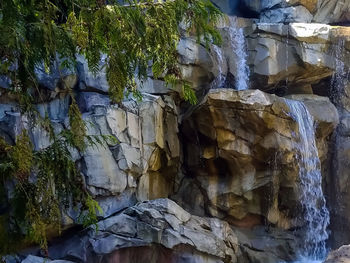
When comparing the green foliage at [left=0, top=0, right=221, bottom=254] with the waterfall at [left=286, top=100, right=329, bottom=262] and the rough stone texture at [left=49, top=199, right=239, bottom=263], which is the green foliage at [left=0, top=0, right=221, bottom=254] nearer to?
the rough stone texture at [left=49, top=199, right=239, bottom=263]

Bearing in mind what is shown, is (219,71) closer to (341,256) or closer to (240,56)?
(240,56)

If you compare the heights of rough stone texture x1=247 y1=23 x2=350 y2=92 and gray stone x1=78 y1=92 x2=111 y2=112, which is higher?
rough stone texture x1=247 y1=23 x2=350 y2=92

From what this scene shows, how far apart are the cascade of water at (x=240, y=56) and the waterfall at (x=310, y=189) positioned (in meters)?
1.63

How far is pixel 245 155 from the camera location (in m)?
9.65

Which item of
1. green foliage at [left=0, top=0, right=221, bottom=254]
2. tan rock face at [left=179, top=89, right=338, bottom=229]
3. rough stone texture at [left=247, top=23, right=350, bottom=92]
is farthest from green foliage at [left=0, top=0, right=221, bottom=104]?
rough stone texture at [left=247, top=23, right=350, bottom=92]

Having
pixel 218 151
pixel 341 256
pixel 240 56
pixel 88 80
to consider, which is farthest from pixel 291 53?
pixel 341 256

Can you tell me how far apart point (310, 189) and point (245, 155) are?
1.89 metres

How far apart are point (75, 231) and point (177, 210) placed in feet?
6.10

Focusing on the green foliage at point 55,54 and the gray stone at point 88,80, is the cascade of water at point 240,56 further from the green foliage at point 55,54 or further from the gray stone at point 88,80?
the green foliage at point 55,54

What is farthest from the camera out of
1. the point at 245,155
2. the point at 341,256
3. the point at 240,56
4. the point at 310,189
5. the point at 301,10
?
the point at 301,10

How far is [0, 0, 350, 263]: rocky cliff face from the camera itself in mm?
7527

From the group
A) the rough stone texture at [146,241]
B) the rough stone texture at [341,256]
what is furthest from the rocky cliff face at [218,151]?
the rough stone texture at [341,256]

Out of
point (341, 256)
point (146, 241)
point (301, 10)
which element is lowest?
point (146, 241)

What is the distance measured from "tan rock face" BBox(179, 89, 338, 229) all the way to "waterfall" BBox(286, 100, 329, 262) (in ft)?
0.76
